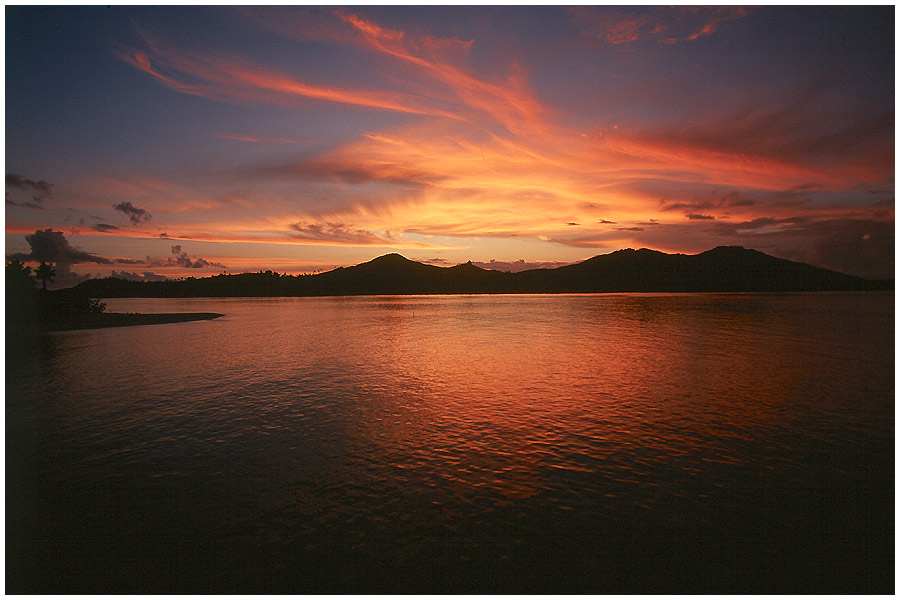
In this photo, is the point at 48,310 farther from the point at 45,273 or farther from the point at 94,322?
the point at 45,273

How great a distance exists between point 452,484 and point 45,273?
16022 cm

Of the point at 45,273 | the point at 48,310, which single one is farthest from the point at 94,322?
the point at 45,273

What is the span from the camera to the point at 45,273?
12644cm

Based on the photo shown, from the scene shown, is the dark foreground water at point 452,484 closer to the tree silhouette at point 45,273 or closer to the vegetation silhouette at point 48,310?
the vegetation silhouette at point 48,310

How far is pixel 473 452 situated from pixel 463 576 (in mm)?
6835

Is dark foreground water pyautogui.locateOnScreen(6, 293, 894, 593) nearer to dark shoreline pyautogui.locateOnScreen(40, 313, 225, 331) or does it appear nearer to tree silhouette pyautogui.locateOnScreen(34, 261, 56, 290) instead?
dark shoreline pyautogui.locateOnScreen(40, 313, 225, 331)

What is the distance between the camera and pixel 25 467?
53.0 ft

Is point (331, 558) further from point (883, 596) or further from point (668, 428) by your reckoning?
point (668, 428)

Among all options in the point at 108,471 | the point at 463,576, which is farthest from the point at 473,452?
the point at 108,471

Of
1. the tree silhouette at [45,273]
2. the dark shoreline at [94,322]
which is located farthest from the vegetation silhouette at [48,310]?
the tree silhouette at [45,273]

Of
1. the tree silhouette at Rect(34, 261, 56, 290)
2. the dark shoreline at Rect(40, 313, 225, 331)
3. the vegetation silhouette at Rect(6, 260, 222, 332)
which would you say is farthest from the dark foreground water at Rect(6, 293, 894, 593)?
the tree silhouette at Rect(34, 261, 56, 290)

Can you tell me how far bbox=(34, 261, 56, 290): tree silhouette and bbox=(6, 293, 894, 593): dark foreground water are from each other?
129 metres

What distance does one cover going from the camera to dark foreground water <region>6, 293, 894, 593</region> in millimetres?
10508

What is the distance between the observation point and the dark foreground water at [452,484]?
10.5 metres
